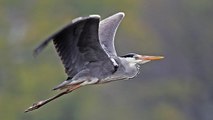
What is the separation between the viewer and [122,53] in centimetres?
2706

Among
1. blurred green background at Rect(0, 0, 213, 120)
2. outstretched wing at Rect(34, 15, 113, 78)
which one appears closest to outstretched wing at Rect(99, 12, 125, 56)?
outstretched wing at Rect(34, 15, 113, 78)

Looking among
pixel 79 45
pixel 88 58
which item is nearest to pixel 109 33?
pixel 88 58

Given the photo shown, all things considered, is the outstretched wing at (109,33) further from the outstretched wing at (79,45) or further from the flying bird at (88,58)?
the outstretched wing at (79,45)

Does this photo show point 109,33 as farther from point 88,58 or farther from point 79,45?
point 79,45

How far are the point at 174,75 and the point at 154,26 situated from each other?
265 centimetres

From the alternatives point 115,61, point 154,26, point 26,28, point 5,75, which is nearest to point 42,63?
point 5,75

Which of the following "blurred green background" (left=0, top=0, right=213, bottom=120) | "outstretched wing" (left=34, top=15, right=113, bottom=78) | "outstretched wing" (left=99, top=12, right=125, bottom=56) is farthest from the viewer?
"blurred green background" (left=0, top=0, right=213, bottom=120)

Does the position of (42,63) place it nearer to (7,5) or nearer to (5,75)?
(5,75)

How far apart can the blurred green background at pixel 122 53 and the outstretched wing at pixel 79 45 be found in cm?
1493

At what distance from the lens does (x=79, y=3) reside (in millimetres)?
31531

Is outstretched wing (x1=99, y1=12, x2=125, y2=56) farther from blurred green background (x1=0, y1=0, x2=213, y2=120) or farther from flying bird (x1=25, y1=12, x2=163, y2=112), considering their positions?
blurred green background (x1=0, y1=0, x2=213, y2=120)

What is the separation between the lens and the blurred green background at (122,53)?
27.2m

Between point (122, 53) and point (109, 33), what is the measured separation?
1543 cm

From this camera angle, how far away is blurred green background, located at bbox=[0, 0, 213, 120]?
2717 cm
